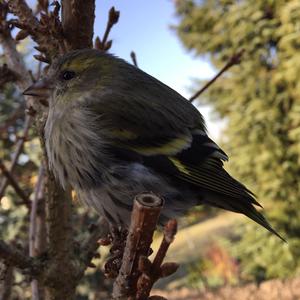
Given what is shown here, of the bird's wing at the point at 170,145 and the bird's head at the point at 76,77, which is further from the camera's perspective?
the bird's head at the point at 76,77

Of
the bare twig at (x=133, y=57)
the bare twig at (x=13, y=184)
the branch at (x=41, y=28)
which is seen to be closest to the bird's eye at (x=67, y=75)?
the branch at (x=41, y=28)

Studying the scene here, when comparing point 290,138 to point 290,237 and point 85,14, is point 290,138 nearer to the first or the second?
point 290,237

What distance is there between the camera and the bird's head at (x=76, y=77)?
6.36 feet

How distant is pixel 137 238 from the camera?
94 cm

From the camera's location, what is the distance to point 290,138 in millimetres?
8000

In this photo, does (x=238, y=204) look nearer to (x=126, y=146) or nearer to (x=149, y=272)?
(x=126, y=146)

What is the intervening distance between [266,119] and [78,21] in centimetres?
694

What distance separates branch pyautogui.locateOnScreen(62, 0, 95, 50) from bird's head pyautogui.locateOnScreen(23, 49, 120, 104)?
0.08 metres

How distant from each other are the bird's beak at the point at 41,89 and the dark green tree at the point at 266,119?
6099 millimetres

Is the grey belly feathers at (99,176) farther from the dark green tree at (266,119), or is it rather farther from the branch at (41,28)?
the dark green tree at (266,119)

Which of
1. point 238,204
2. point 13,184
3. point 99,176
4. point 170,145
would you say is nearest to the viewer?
point 99,176

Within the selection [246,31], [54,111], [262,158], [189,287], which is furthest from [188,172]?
[189,287]

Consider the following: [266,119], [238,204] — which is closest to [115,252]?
[238,204]

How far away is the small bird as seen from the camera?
1.68m
